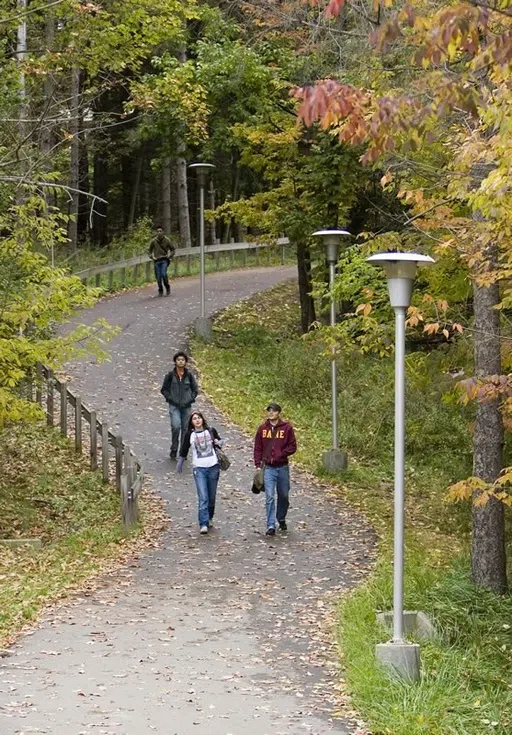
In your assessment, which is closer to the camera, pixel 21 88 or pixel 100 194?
pixel 21 88

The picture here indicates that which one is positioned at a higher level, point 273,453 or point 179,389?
point 179,389

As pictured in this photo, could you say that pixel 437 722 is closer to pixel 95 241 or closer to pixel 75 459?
pixel 75 459

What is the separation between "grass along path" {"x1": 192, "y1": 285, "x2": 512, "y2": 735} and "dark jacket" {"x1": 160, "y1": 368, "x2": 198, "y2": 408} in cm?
270

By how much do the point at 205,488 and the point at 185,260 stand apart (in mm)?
23557

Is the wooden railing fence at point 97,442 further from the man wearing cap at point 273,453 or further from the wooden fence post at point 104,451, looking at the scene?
the man wearing cap at point 273,453

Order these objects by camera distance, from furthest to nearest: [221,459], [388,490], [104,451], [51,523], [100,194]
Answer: [100,194]
[388,490]
[104,451]
[51,523]
[221,459]

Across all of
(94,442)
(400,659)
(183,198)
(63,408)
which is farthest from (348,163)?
(400,659)

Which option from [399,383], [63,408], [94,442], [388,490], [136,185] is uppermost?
[136,185]

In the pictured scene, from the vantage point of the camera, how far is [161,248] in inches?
1137

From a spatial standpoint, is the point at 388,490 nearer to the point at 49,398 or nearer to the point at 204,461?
the point at 204,461

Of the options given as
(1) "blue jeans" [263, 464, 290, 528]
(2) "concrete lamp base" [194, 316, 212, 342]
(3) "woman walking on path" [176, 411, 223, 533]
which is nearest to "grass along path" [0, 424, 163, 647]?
(3) "woman walking on path" [176, 411, 223, 533]

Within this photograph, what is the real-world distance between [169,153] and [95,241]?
1297cm

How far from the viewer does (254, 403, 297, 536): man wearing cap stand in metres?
13.6

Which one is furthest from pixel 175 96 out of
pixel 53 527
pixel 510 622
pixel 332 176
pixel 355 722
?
pixel 355 722
